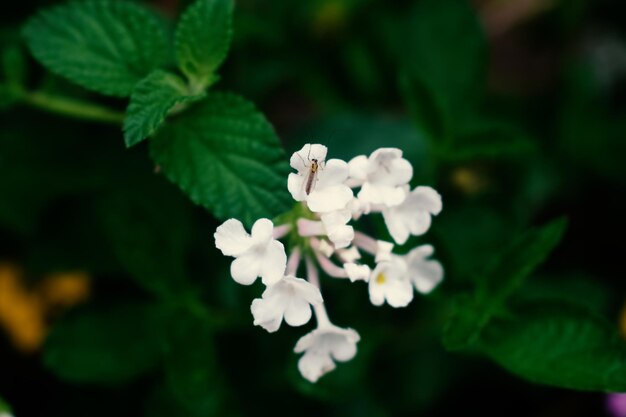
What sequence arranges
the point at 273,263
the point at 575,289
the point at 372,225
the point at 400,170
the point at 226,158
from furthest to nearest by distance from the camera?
1. the point at 575,289
2. the point at 372,225
3. the point at 226,158
4. the point at 400,170
5. the point at 273,263

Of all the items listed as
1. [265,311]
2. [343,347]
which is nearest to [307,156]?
[265,311]

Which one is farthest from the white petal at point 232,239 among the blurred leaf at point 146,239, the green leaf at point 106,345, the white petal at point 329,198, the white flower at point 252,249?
the green leaf at point 106,345

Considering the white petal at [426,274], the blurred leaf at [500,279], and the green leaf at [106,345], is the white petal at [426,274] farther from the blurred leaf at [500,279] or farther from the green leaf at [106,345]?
the green leaf at [106,345]

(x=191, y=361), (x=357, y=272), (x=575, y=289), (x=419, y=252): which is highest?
(x=575, y=289)

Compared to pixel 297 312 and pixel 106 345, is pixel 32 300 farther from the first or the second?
pixel 297 312

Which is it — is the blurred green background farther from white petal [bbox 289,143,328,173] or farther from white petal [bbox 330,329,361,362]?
white petal [bbox 289,143,328,173]

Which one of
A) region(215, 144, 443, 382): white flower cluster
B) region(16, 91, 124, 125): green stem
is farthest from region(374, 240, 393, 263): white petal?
region(16, 91, 124, 125): green stem
